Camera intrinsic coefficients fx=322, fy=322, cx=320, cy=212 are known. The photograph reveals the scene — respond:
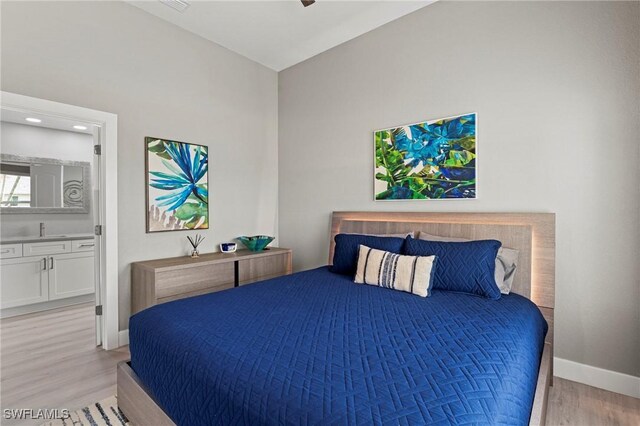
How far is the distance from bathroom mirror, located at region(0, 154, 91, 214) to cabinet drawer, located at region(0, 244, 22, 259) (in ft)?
2.51

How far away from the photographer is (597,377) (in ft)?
7.00

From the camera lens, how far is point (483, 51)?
2.58 m

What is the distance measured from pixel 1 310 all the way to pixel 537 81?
5515 millimetres

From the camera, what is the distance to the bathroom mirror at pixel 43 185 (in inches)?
158

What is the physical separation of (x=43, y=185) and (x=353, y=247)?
4.24 meters

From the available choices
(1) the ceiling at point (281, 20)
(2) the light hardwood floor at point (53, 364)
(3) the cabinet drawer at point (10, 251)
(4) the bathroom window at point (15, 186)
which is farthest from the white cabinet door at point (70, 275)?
(1) the ceiling at point (281, 20)

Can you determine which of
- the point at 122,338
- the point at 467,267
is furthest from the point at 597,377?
the point at 122,338

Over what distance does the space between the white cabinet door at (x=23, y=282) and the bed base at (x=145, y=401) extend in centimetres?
279

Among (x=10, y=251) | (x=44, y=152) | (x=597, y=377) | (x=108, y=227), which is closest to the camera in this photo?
(x=597, y=377)

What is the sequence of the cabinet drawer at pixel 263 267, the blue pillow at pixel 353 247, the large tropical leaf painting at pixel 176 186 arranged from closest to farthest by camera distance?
the blue pillow at pixel 353 247 < the large tropical leaf painting at pixel 176 186 < the cabinet drawer at pixel 263 267

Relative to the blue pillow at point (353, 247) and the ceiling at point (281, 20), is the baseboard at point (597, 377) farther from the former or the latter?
the ceiling at point (281, 20)

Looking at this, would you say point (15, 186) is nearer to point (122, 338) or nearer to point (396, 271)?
point (122, 338)

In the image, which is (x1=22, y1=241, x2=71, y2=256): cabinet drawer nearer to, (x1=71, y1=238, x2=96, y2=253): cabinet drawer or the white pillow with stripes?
(x1=71, y1=238, x2=96, y2=253): cabinet drawer

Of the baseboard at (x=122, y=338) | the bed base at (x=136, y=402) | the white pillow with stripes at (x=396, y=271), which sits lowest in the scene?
the baseboard at (x=122, y=338)
